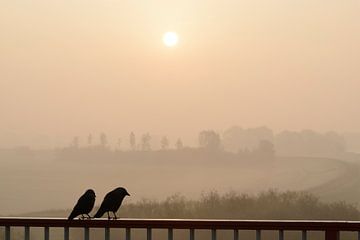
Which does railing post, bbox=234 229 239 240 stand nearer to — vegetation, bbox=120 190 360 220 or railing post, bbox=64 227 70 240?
railing post, bbox=64 227 70 240

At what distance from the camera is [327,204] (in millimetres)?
5664

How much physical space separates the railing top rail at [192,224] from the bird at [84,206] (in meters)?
0.06

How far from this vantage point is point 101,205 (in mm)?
3418

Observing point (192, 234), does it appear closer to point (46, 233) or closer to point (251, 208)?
point (46, 233)

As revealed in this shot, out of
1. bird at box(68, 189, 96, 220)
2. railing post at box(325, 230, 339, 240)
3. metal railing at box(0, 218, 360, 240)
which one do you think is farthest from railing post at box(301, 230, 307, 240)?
bird at box(68, 189, 96, 220)

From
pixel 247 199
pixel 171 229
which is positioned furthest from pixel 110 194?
pixel 247 199

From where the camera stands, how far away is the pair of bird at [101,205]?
11.1 feet

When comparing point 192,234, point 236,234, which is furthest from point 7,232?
point 236,234

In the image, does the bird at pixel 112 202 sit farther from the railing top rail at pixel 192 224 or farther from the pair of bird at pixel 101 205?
the railing top rail at pixel 192 224

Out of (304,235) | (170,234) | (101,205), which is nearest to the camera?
(304,235)

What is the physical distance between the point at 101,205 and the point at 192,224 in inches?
21.7

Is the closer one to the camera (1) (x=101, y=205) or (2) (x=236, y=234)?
(2) (x=236, y=234)

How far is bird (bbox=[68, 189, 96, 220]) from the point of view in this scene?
3369 millimetres

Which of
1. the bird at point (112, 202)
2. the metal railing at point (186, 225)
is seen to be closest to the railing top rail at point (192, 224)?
the metal railing at point (186, 225)
